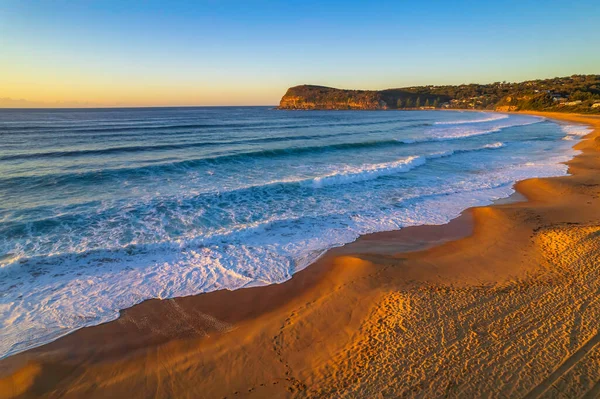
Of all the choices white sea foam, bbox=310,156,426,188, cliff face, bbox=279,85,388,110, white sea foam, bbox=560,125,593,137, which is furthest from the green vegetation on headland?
white sea foam, bbox=310,156,426,188

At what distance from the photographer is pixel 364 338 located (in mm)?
5410

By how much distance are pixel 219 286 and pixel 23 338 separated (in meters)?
3.63

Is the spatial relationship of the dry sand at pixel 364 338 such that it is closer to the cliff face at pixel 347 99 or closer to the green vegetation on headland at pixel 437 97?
the green vegetation on headland at pixel 437 97

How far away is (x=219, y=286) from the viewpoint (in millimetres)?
7539

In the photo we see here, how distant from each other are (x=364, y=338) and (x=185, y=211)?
29.4 feet

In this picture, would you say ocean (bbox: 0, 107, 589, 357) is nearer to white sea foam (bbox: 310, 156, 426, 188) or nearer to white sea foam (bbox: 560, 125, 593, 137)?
white sea foam (bbox: 310, 156, 426, 188)

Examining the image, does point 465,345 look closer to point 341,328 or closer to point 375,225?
point 341,328

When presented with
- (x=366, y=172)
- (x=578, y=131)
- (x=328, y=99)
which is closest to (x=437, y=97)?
(x=328, y=99)

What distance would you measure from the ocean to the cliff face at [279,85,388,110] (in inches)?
4611

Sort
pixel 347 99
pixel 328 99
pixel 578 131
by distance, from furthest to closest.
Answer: pixel 328 99 < pixel 347 99 < pixel 578 131

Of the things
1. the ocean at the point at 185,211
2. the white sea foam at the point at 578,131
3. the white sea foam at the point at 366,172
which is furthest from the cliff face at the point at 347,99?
the white sea foam at the point at 366,172

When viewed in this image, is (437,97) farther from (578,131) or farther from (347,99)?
(578,131)

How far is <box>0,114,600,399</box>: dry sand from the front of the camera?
4.48 meters

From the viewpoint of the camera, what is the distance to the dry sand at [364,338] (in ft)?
14.7
